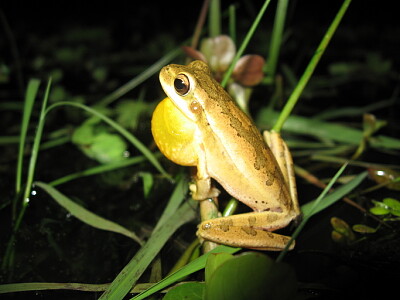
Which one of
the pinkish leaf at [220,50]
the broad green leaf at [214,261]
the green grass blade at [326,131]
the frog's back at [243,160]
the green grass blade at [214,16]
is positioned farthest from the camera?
the green grass blade at [326,131]

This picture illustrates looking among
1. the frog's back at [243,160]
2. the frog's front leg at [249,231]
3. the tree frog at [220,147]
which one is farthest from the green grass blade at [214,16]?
the frog's front leg at [249,231]

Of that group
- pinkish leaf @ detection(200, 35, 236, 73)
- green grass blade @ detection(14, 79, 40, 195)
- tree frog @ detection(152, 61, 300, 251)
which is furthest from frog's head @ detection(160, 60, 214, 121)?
green grass blade @ detection(14, 79, 40, 195)

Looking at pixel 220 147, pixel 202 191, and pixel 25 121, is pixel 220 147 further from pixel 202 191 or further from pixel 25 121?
pixel 25 121

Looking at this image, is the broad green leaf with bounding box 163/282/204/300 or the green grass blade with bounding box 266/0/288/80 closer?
the broad green leaf with bounding box 163/282/204/300

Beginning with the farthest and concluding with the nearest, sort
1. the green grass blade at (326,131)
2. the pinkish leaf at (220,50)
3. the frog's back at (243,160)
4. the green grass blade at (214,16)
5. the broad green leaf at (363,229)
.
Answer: the green grass blade at (326,131) → the green grass blade at (214,16) → the pinkish leaf at (220,50) → the broad green leaf at (363,229) → the frog's back at (243,160)

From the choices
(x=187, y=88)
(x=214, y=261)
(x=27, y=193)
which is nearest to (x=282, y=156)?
(x=187, y=88)

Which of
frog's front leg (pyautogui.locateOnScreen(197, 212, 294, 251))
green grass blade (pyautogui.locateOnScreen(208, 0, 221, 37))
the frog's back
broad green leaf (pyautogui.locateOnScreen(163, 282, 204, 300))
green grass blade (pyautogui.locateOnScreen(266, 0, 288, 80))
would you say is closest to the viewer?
broad green leaf (pyautogui.locateOnScreen(163, 282, 204, 300))

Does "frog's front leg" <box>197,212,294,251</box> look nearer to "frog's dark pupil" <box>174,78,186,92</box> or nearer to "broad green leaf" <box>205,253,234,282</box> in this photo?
"broad green leaf" <box>205,253,234,282</box>

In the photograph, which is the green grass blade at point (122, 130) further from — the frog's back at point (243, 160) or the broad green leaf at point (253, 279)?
the broad green leaf at point (253, 279)
